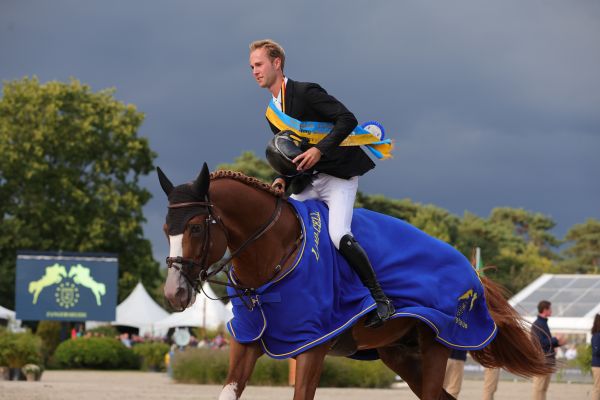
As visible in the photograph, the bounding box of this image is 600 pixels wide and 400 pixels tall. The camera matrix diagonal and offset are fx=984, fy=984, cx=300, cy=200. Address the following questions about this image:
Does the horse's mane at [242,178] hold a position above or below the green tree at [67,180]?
below

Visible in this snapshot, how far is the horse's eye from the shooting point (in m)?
5.92

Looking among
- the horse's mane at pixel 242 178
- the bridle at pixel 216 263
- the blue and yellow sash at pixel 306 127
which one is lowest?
the bridle at pixel 216 263

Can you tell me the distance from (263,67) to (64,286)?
27744 mm

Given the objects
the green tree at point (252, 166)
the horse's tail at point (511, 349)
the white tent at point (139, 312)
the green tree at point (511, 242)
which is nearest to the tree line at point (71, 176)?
the white tent at point (139, 312)

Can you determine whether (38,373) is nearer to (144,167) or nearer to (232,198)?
(232,198)

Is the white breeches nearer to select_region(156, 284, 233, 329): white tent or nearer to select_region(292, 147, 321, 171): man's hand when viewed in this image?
select_region(292, 147, 321, 171): man's hand

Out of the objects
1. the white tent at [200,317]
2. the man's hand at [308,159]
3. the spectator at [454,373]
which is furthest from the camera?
the white tent at [200,317]

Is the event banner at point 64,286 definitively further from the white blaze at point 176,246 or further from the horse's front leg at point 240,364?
the white blaze at point 176,246

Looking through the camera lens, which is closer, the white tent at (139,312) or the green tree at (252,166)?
the white tent at (139,312)

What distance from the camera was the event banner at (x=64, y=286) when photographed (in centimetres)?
3316

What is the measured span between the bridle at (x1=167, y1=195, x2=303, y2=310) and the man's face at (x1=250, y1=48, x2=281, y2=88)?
91 centimetres

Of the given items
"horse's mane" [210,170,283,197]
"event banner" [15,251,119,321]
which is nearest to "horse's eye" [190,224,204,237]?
"horse's mane" [210,170,283,197]

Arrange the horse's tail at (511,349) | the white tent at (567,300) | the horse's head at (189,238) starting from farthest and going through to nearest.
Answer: the white tent at (567,300), the horse's tail at (511,349), the horse's head at (189,238)

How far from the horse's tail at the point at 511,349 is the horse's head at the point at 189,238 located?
3.52 m
